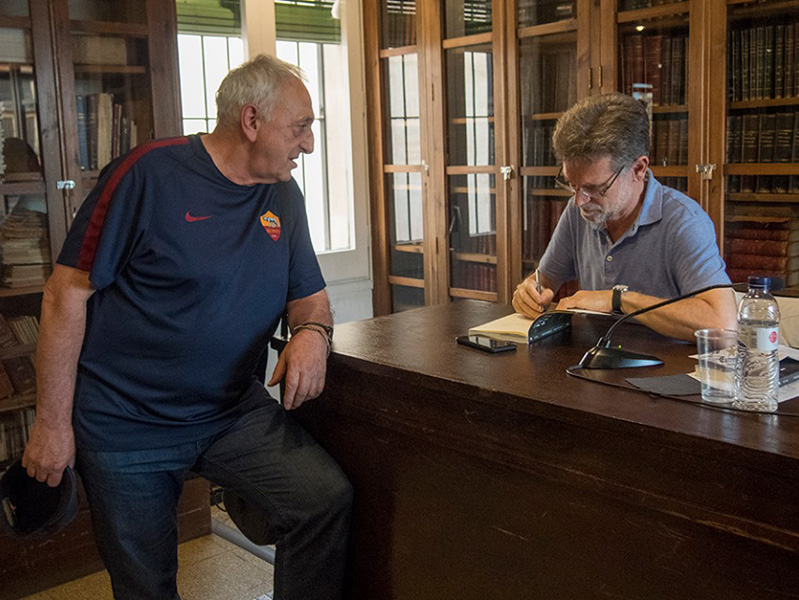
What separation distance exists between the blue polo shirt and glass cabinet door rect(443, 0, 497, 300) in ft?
5.11

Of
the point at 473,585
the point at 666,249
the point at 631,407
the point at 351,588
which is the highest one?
the point at 666,249

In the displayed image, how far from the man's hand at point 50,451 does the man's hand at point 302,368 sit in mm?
455

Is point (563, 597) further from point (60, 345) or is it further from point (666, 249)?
point (60, 345)

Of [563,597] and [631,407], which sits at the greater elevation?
[631,407]

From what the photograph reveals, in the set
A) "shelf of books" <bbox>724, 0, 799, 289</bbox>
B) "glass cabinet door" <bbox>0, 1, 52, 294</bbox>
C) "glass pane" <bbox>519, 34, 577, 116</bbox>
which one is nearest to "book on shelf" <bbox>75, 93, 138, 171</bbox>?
"glass cabinet door" <bbox>0, 1, 52, 294</bbox>

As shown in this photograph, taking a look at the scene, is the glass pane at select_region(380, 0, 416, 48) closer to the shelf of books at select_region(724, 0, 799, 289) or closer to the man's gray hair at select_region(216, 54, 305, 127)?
the shelf of books at select_region(724, 0, 799, 289)

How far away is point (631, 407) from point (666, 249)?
85 centimetres

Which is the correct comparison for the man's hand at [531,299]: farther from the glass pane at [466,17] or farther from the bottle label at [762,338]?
the glass pane at [466,17]

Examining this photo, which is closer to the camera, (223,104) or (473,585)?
(473,585)

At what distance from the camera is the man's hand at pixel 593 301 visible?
212 centimetres

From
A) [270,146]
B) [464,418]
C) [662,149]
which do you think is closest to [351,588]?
[464,418]

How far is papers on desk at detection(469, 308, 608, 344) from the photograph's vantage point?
6.66 ft

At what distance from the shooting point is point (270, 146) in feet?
6.79

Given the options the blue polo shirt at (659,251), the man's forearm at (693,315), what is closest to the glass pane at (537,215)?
the blue polo shirt at (659,251)
